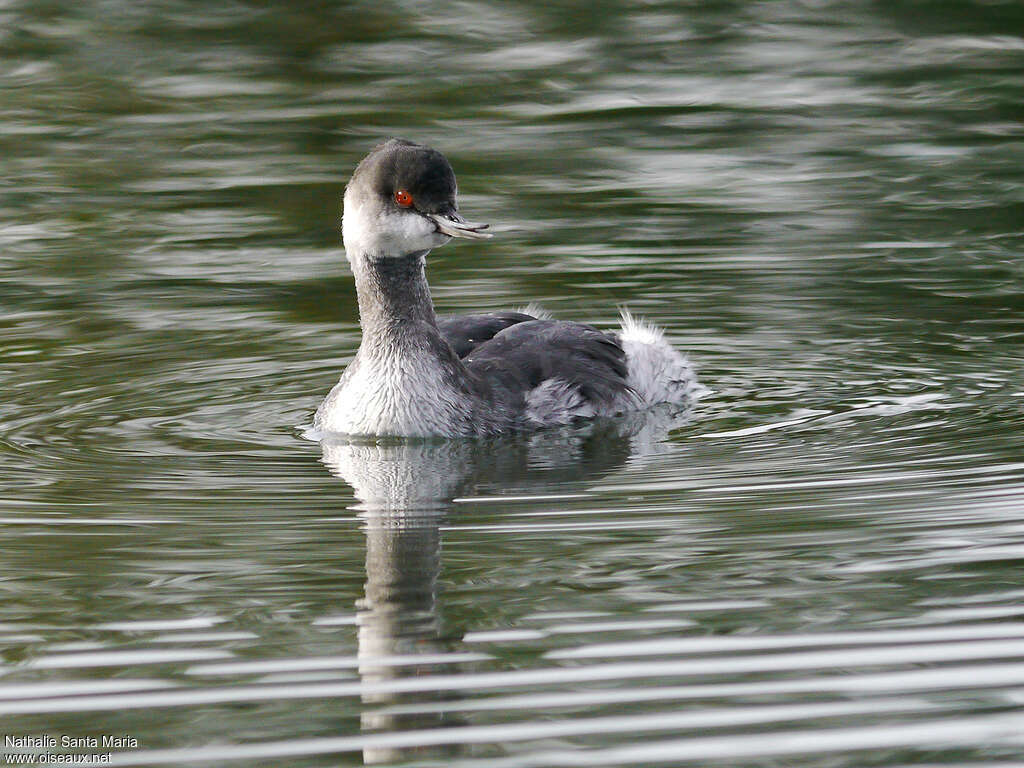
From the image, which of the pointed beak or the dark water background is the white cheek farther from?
the dark water background

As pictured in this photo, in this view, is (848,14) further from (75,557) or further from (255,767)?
(255,767)

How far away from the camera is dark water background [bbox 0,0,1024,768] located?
18.0 feet

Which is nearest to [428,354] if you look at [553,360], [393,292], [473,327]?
[393,292]

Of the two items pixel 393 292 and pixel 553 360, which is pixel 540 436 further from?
pixel 393 292

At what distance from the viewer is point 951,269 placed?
472 inches

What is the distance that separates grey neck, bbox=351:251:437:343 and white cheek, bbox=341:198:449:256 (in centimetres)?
8

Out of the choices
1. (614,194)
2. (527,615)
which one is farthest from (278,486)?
(614,194)

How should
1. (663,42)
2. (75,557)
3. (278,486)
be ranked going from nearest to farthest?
(75,557), (278,486), (663,42)

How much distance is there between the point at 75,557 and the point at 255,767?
2323 millimetres

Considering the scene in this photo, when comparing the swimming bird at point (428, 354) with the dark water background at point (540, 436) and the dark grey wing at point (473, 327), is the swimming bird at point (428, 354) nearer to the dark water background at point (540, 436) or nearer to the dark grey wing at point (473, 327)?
the dark grey wing at point (473, 327)

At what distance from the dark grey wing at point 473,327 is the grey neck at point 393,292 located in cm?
61

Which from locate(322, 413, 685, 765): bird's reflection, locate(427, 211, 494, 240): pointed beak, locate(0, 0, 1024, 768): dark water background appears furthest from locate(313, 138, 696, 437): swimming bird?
locate(0, 0, 1024, 768): dark water background

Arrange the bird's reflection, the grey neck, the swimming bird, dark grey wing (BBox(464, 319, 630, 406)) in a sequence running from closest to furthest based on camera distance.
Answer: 1. the bird's reflection
2. the swimming bird
3. the grey neck
4. dark grey wing (BBox(464, 319, 630, 406))

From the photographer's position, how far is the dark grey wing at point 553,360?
9.67 m
